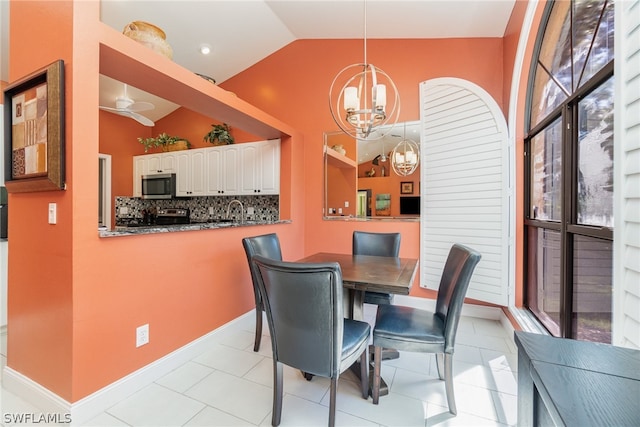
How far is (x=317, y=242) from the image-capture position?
3.81 m

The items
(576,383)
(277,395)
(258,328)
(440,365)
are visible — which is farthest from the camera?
(258,328)

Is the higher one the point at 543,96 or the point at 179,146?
the point at 179,146

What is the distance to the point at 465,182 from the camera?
9.62 ft

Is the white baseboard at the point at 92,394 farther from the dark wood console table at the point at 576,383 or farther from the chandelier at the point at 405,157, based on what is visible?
the chandelier at the point at 405,157

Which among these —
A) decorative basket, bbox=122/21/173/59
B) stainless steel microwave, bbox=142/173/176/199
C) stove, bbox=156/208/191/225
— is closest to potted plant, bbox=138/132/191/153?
stainless steel microwave, bbox=142/173/176/199

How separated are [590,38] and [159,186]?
5.42 metres

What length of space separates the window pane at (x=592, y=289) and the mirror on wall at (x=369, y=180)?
1670 millimetres

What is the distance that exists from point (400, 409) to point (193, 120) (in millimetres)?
5042

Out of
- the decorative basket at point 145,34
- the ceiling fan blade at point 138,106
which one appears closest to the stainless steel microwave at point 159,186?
the ceiling fan blade at point 138,106

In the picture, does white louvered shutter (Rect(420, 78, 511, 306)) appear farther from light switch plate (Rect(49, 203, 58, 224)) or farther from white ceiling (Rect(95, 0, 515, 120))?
light switch plate (Rect(49, 203, 58, 224))

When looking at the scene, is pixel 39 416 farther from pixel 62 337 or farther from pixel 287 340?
pixel 287 340

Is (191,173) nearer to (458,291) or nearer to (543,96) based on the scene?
(458,291)

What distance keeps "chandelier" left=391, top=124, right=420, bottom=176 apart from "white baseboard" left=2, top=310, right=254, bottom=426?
2.85m

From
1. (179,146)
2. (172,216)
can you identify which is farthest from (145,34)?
(172,216)
